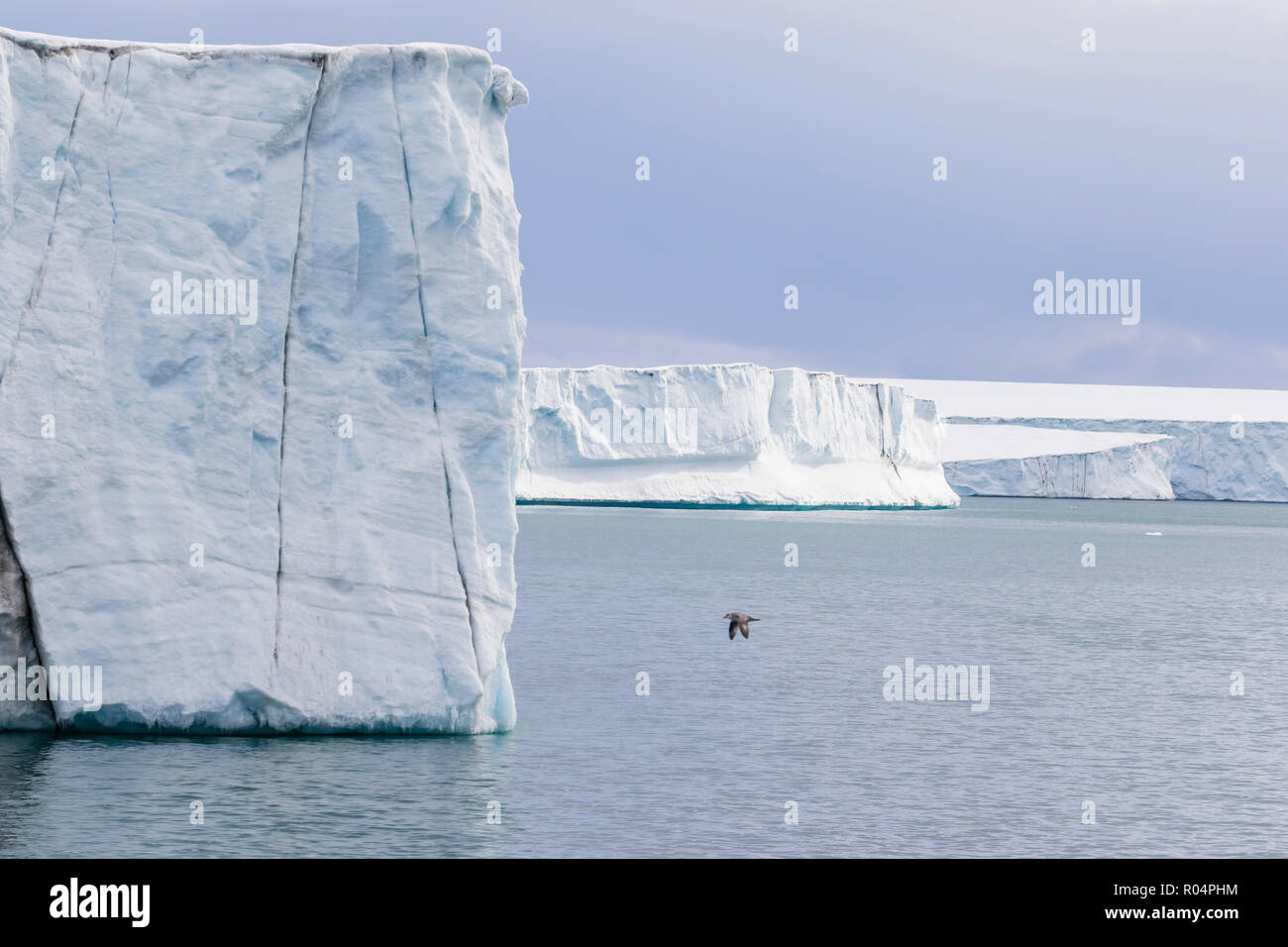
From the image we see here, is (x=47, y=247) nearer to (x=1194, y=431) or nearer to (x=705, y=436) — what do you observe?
(x=705, y=436)

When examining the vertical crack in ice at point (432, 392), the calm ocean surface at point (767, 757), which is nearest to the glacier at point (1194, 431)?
the calm ocean surface at point (767, 757)

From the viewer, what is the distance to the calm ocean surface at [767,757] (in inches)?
470

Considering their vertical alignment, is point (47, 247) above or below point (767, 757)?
above

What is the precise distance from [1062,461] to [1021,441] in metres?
2.92

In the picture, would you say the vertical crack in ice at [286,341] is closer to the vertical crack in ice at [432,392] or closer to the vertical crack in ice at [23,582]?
Result: the vertical crack in ice at [432,392]

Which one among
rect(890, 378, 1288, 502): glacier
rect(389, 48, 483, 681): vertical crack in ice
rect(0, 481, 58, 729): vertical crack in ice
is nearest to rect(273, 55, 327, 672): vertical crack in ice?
rect(389, 48, 483, 681): vertical crack in ice

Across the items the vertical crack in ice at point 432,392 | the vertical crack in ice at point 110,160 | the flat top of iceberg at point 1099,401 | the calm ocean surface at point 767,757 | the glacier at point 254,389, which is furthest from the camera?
the flat top of iceberg at point 1099,401

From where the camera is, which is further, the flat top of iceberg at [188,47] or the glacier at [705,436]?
the glacier at [705,436]

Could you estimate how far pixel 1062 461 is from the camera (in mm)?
93625

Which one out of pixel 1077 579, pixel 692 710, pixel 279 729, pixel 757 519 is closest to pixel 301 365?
pixel 279 729

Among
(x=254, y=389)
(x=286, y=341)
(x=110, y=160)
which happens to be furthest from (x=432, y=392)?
(x=110, y=160)

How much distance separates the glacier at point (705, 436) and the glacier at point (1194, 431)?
71.3 ft
